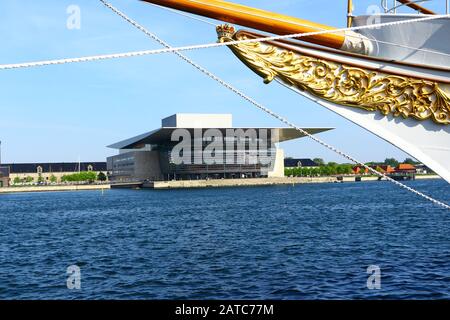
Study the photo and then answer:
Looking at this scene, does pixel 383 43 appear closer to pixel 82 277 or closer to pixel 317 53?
pixel 317 53

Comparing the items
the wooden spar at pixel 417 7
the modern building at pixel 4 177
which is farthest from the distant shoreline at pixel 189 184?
the wooden spar at pixel 417 7

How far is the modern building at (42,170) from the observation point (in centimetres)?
13375

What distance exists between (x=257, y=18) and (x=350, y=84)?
52.2 inches

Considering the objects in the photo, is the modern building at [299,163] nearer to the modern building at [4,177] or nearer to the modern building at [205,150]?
the modern building at [205,150]

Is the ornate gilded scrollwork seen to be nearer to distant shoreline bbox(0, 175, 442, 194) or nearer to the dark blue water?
the dark blue water

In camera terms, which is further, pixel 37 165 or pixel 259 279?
pixel 37 165

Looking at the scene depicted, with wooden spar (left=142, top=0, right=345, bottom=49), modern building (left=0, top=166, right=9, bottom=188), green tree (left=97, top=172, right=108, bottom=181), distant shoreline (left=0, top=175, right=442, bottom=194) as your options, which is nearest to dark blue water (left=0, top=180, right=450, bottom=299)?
wooden spar (left=142, top=0, right=345, bottom=49)

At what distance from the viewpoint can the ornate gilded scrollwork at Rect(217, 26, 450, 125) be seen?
6.02m

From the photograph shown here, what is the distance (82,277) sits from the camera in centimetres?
1478

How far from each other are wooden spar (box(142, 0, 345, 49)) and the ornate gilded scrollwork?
0.69 feet

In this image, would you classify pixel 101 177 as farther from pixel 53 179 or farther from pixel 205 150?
pixel 205 150

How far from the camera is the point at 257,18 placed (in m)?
5.90
